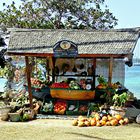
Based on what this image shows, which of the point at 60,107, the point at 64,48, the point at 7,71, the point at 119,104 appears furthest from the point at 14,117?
the point at 7,71

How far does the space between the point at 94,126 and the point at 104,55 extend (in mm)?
2210

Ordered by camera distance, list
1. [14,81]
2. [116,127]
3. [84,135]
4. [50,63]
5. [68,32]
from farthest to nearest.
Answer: [14,81] → [50,63] → [68,32] → [116,127] → [84,135]

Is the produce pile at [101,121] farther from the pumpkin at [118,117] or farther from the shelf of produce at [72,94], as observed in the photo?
the shelf of produce at [72,94]

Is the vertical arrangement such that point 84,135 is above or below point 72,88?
below

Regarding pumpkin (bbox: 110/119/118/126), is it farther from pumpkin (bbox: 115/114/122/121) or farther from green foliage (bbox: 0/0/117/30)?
green foliage (bbox: 0/0/117/30)

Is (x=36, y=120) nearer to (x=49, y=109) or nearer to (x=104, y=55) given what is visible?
(x=49, y=109)

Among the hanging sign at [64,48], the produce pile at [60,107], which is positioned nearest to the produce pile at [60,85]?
the produce pile at [60,107]

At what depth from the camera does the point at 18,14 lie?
23.7 meters

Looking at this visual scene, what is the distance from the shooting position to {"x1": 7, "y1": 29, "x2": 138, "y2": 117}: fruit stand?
45.8 feet

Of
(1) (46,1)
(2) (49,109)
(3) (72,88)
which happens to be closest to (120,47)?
(3) (72,88)

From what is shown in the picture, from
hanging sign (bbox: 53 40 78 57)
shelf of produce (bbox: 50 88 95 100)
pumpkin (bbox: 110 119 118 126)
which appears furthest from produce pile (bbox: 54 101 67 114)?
pumpkin (bbox: 110 119 118 126)

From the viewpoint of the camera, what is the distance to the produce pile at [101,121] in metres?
13.0

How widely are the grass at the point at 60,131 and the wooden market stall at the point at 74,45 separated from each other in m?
1.67

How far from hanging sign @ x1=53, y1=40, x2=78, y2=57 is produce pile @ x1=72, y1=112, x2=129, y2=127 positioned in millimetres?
1944
